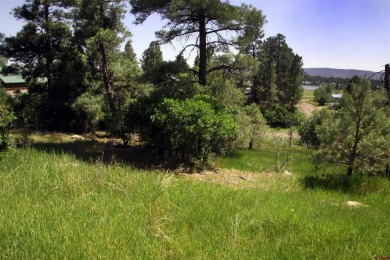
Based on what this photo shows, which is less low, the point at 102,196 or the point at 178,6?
the point at 178,6

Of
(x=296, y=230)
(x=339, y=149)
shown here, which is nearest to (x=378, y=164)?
(x=339, y=149)

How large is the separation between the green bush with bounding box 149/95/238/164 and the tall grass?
4138 mm

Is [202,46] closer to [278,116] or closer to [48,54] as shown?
[48,54]

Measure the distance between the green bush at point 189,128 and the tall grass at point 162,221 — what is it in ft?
13.6

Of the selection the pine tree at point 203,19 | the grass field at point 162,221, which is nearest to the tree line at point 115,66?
the pine tree at point 203,19

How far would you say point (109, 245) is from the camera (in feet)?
11.1

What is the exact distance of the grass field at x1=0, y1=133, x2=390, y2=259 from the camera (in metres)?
3.47

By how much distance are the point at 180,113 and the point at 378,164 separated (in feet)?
20.0

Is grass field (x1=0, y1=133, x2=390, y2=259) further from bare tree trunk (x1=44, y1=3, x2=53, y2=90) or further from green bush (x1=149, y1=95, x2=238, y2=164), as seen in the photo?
bare tree trunk (x1=44, y1=3, x2=53, y2=90)

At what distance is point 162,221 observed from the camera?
4.30m

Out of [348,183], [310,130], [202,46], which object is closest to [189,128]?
[348,183]

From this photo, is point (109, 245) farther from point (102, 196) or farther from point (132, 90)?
point (132, 90)

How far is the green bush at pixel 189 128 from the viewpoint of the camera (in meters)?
10.2

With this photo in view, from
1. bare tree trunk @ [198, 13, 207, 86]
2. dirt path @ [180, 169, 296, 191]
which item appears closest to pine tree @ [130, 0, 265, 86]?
bare tree trunk @ [198, 13, 207, 86]
